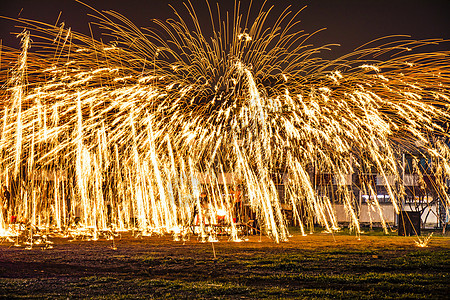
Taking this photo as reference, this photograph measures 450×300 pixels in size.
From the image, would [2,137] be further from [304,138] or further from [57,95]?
[304,138]

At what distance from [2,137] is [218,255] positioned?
7.06 metres

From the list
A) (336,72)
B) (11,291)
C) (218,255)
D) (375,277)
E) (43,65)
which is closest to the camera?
(11,291)

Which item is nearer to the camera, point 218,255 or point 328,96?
point 218,255

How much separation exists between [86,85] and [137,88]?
1.30 m

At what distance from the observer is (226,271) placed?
866 centimetres

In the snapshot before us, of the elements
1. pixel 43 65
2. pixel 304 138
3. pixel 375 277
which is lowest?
pixel 375 277

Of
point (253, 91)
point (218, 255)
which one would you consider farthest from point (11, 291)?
point (253, 91)

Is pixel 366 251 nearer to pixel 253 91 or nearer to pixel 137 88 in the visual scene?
pixel 253 91

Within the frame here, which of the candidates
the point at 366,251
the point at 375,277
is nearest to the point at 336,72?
the point at 366,251

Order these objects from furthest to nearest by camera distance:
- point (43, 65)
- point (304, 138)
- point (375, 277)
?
point (304, 138) → point (43, 65) → point (375, 277)

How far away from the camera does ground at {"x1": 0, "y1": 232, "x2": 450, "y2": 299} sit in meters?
6.70

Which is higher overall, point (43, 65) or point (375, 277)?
point (43, 65)

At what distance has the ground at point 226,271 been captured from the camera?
670cm

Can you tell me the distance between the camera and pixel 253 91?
528 inches
